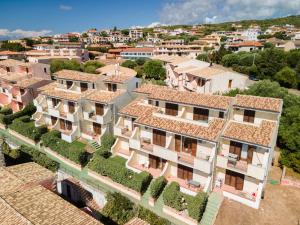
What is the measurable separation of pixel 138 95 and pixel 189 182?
15.1 m

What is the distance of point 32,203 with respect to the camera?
17453 mm

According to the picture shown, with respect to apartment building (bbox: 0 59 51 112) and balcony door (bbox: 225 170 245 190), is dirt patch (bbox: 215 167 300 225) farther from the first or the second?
apartment building (bbox: 0 59 51 112)

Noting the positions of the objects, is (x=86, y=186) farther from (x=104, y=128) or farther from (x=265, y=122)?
(x=265, y=122)

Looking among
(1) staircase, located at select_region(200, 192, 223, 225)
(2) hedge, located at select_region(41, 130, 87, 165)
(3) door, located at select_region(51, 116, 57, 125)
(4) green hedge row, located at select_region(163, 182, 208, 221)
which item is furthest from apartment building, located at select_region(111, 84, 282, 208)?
(3) door, located at select_region(51, 116, 57, 125)

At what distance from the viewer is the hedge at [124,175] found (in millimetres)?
23709

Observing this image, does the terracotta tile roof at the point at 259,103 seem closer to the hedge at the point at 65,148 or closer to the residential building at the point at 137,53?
the hedge at the point at 65,148

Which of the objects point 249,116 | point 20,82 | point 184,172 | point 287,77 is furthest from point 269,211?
point 20,82

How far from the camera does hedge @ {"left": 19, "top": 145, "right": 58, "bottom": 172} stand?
27562 mm

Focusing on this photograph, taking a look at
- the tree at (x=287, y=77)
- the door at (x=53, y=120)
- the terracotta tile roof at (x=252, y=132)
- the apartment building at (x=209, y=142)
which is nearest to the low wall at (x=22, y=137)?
the door at (x=53, y=120)

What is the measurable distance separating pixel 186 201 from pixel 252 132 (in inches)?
349

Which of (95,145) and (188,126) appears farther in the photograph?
(95,145)

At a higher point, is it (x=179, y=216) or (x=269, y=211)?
(x=179, y=216)

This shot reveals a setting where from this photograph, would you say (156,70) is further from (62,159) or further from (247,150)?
(247,150)

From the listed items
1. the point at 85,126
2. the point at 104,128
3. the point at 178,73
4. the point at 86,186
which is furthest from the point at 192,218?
the point at 178,73
